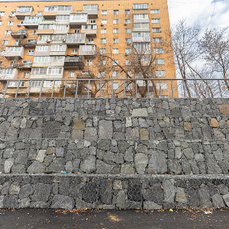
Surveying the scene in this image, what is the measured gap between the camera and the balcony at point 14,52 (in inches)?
829

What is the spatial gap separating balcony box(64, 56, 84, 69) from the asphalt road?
63.1ft

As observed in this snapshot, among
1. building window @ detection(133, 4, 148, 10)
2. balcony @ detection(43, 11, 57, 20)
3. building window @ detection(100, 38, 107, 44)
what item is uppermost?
building window @ detection(133, 4, 148, 10)

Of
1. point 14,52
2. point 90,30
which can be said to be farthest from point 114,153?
point 14,52

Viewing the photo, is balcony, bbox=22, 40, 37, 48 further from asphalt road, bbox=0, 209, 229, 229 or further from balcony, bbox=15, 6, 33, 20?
asphalt road, bbox=0, 209, 229, 229

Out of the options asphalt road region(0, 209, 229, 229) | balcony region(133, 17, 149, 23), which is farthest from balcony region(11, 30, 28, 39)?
asphalt road region(0, 209, 229, 229)

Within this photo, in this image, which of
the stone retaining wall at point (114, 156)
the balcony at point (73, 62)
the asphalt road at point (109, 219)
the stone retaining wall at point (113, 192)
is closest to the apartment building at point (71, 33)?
the balcony at point (73, 62)

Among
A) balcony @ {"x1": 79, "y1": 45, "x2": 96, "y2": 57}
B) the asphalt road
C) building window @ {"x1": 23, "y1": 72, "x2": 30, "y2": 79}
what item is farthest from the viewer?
building window @ {"x1": 23, "y1": 72, "x2": 30, "y2": 79}

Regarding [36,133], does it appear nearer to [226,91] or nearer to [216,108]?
[216,108]

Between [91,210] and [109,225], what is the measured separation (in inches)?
→ 36.1

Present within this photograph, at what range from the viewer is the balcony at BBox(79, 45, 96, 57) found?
20828 millimetres

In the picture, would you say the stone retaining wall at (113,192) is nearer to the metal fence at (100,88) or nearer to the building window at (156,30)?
the metal fence at (100,88)

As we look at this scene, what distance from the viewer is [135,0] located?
941 inches

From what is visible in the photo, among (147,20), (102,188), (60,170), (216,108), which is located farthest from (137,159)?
(147,20)

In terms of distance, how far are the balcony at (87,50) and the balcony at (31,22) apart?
9.28 m
